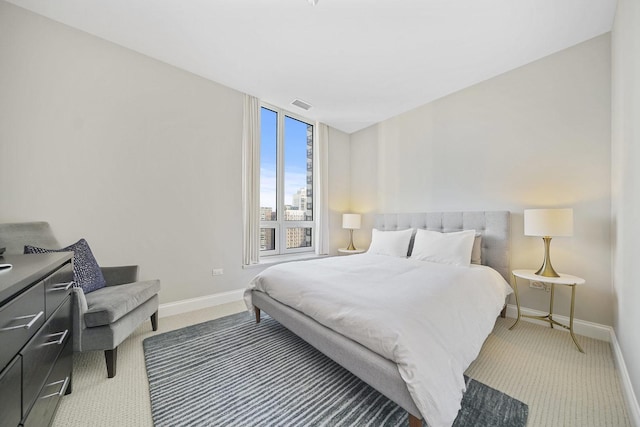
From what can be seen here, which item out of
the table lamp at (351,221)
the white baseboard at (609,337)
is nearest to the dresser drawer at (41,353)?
the white baseboard at (609,337)

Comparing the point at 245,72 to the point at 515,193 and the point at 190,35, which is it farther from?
the point at 515,193

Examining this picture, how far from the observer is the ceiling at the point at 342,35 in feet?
6.52

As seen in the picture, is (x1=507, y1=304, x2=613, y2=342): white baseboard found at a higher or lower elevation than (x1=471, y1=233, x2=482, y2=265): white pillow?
lower

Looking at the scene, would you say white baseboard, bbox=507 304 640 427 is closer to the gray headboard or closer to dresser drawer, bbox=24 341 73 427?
the gray headboard

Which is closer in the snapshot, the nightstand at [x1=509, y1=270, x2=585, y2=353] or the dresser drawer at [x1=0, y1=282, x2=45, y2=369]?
the dresser drawer at [x1=0, y1=282, x2=45, y2=369]

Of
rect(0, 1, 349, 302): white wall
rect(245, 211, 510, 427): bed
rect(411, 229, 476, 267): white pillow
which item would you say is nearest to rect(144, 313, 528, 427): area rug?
rect(245, 211, 510, 427): bed

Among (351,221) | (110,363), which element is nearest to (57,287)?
(110,363)

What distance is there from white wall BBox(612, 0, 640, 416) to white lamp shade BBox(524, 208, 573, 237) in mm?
286

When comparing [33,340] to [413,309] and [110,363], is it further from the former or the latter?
[413,309]

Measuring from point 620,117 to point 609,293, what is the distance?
1.58 m

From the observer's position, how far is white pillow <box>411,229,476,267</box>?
8.46ft

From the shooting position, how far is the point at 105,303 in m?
1.66

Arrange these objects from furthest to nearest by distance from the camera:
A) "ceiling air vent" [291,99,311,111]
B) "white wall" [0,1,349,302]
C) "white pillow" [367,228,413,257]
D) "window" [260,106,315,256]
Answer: "window" [260,106,315,256] < "ceiling air vent" [291,99,311,111] < "white pillow" [367,228,413,257] < "white wall" [0,1,349,302]

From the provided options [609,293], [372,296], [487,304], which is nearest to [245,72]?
[372,296]
